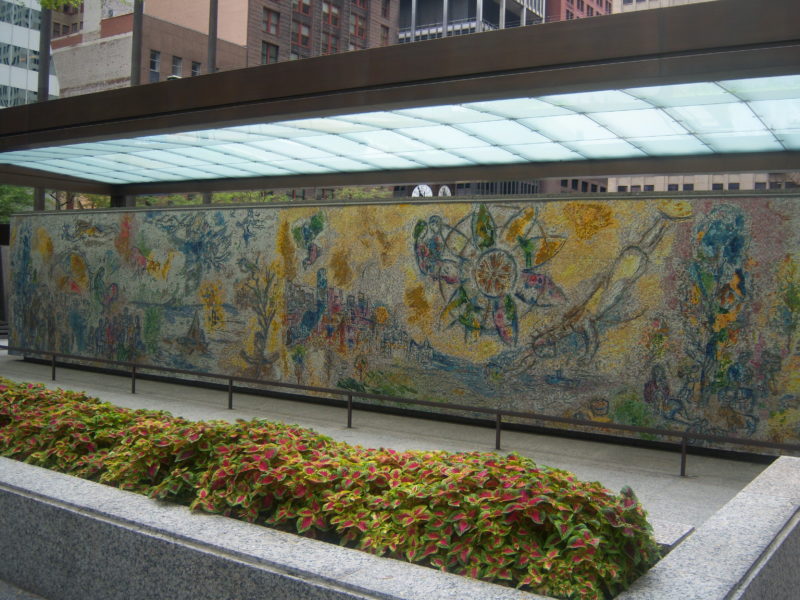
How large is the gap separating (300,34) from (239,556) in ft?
226

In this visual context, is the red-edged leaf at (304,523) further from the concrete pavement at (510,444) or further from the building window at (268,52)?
the building window at (268,52)

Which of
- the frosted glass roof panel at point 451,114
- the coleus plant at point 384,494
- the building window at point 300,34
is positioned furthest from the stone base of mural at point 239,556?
the building window at point 300,34

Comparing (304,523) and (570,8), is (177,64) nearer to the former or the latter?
(304,523)

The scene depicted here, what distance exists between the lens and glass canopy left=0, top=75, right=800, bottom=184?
27.2ft

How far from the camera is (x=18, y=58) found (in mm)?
67562

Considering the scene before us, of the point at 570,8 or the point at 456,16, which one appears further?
the point at 570,8

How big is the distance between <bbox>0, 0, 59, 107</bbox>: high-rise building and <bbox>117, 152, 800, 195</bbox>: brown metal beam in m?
57.1

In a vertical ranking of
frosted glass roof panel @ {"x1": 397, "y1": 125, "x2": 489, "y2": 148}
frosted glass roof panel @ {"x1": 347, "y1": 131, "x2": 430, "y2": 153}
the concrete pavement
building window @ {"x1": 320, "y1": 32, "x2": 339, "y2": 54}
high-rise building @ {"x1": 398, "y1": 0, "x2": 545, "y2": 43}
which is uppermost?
high-rise building @ {"x1": 398, "y1": 0, "x2": 545, "y2": 43}

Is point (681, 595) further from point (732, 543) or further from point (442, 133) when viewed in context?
point (442, 133)

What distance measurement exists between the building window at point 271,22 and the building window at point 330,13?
694 centimetres

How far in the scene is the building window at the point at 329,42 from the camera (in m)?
71.6

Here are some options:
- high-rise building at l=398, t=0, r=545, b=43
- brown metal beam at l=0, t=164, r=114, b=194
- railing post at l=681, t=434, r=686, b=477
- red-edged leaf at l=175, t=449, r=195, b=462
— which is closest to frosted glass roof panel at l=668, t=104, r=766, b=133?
railing post at l=681, t=434, r=686, b=477

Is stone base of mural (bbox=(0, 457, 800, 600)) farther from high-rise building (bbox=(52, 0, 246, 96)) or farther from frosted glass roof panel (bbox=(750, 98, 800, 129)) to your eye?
high-rise building (bbox=(52, 0, 246, 96))

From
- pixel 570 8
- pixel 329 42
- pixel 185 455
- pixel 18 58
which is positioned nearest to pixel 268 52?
pixel 329 42
